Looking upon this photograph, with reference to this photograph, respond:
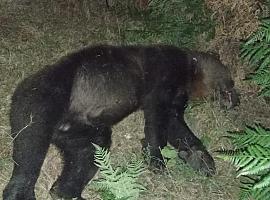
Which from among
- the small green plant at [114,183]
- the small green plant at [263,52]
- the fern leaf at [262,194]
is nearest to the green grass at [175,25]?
the small green plant at [263,52]

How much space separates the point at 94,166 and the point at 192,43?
214 cm

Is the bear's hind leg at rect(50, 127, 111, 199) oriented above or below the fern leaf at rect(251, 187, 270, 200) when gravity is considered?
below

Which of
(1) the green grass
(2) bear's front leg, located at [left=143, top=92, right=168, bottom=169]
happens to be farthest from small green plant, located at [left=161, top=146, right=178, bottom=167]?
(1) the green grass

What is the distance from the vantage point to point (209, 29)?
5.80 m

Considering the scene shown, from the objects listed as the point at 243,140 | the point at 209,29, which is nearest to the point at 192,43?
the point at 209,29

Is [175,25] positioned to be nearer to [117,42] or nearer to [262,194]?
[117,42]

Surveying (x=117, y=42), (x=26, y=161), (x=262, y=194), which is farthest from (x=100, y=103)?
(x=262, y=194)

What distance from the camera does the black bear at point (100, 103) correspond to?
13.0ft

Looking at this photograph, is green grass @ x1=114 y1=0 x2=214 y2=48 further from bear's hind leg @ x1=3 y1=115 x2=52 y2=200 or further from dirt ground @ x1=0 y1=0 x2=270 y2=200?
bear's hind leg @ x1=3 y1=115 x2=52 y2=200

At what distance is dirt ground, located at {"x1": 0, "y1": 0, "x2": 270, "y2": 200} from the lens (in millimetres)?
4559

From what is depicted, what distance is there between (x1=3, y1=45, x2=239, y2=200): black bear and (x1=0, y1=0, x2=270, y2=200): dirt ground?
18 cm

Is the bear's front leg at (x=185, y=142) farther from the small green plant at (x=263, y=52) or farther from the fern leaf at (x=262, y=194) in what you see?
the fern leaf at (x=262, y=194)

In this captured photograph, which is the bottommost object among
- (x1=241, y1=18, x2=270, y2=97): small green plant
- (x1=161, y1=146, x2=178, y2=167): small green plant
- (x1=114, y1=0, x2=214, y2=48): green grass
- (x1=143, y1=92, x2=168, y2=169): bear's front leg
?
(x1=161, y1=146, x2=178, y2=167): small green plant

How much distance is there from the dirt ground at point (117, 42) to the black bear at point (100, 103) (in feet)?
0.59
